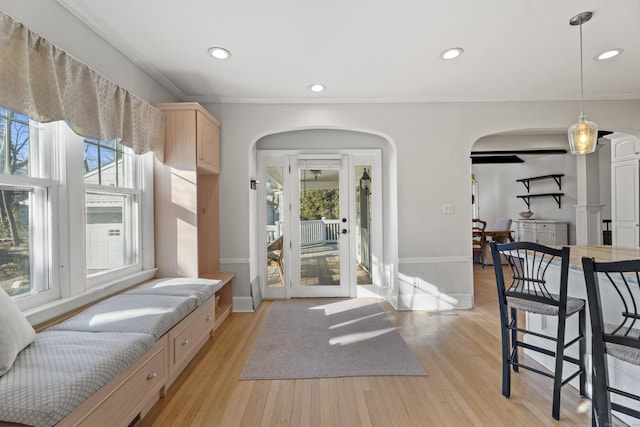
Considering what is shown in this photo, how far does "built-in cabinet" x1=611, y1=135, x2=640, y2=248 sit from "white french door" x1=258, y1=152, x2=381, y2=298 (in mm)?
3476

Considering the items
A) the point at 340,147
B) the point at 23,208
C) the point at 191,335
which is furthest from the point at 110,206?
the point at 340,147

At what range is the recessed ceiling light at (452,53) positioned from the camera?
2.48 metres

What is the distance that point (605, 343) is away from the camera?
53.4 inches

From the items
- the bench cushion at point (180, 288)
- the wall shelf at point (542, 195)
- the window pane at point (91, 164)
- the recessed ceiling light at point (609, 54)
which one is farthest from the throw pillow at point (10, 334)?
the wall shelf at point (542, 195)

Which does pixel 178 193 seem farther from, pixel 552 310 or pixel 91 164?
pixel 552 310

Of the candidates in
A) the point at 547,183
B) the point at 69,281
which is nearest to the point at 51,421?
the point at 69,281

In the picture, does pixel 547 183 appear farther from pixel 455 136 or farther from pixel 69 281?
pixel 69 281

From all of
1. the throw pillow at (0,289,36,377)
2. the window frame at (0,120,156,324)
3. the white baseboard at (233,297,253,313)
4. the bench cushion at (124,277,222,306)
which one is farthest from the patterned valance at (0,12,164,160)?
the white baseboard at (233,297,253,313)

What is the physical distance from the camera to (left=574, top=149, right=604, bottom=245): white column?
4.99 meters

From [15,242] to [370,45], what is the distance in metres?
2.73

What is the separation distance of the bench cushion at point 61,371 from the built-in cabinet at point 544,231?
287 inches

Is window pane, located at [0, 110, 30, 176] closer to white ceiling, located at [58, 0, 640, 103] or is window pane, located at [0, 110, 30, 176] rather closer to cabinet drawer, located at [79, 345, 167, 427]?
white ceiling, located at [58, 0, 640, 103]

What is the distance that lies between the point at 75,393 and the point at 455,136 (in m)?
3.89

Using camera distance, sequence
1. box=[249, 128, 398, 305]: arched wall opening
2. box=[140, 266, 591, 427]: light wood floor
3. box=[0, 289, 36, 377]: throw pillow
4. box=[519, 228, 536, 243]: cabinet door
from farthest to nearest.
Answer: box=[519, 228, 536, 243]: cabinet door, box=[249, 128, 398, 305]: arched wall opening, box=[140, 266, 591, 427]: light wood floor, box=[0, 289, 36, 377]: throw pillow
